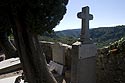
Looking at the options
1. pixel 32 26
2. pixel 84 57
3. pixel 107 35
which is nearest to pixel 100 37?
pixel 107 35

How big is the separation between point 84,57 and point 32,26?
65.5 inches

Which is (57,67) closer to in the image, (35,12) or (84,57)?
(84,57)

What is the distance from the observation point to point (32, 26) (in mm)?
5246

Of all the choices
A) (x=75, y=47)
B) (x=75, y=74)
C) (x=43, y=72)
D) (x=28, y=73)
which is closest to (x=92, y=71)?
(x=75, y=74)

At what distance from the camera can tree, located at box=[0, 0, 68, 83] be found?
514 cm

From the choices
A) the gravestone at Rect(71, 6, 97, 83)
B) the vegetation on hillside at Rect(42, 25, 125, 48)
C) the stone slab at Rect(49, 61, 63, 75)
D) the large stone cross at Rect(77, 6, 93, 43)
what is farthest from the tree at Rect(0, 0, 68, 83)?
the vegetation on hillside at Rect(42, 25, 125, 48)

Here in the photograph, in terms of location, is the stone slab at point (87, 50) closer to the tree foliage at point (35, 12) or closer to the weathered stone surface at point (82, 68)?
the weathered stone surface at point (82, 68)

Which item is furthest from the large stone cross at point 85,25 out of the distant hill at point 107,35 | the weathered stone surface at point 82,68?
the distant hill at point 107,35

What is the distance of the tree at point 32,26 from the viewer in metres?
5.14

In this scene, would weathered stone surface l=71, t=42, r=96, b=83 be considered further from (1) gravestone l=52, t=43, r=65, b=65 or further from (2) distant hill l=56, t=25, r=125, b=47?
(2) distant hill l=56, t=25, r=125, b=47

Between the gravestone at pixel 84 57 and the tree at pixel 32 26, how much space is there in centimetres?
71

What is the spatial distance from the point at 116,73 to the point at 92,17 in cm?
181

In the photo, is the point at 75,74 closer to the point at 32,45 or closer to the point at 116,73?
the point at 116,73

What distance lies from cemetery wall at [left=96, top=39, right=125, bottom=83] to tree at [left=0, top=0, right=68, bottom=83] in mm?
1454
